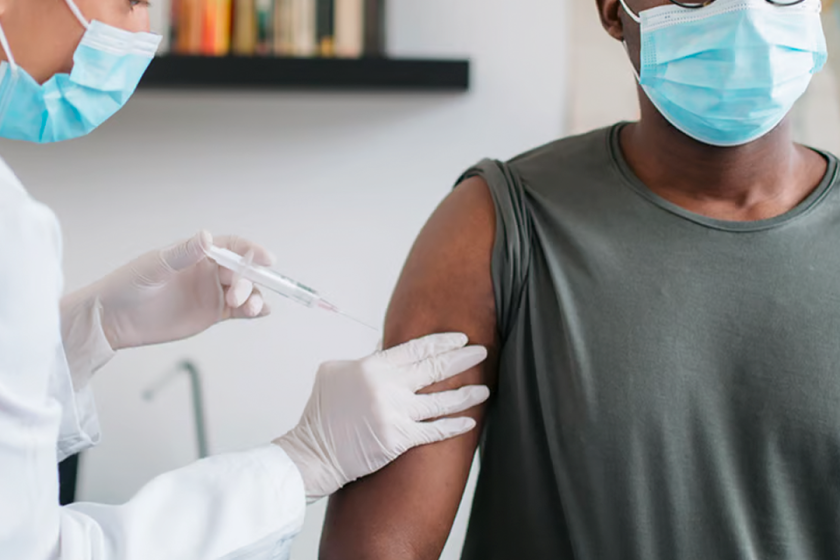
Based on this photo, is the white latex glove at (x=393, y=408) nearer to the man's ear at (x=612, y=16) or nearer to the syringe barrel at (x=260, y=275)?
the syringe barrel at (x=260, y=275)

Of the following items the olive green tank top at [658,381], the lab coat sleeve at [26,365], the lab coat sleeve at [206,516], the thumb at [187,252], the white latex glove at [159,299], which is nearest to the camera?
the lab coat sleeve at [26,365]

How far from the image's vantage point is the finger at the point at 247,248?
123cm

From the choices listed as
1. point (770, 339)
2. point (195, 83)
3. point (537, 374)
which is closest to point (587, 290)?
point (537, 374)

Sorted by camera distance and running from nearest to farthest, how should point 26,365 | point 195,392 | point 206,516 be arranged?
point 26,365 → point 206,516 → point 195,392

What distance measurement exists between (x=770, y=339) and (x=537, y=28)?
165 centimetres

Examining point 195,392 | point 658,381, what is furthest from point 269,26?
point 658,381

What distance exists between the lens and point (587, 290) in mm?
1159

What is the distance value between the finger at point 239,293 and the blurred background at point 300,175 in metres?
1.42

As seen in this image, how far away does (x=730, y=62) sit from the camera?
1149mm

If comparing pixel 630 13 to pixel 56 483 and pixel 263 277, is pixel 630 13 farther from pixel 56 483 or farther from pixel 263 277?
pixel 56 483

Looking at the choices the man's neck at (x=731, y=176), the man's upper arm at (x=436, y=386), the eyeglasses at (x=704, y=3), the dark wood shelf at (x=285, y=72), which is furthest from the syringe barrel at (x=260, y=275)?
the dark wood shelf at (x=285, y=72)

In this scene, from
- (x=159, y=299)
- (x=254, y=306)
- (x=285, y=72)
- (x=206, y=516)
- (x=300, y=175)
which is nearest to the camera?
(x=206, y=516)

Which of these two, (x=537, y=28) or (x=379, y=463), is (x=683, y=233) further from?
(x=537, y=28)

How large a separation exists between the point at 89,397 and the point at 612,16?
3.08 feet
